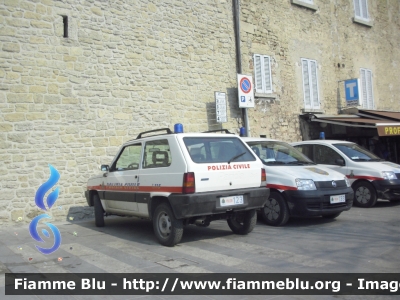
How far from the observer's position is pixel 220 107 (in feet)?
41.8

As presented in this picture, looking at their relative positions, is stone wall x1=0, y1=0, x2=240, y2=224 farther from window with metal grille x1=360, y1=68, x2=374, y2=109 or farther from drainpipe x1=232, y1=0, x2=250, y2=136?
window with metal grille x1=360, y1=68, x2=374, y2=109

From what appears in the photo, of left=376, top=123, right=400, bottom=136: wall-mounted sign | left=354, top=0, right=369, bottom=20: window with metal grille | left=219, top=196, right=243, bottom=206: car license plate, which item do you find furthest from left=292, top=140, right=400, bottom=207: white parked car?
left=354, top=0, right=369, bottom=20: window with metal grille

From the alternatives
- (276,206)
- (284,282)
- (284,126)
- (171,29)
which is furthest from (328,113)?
(284,282)

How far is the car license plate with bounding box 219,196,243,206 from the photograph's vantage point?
632 centimetres

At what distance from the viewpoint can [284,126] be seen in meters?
15.2

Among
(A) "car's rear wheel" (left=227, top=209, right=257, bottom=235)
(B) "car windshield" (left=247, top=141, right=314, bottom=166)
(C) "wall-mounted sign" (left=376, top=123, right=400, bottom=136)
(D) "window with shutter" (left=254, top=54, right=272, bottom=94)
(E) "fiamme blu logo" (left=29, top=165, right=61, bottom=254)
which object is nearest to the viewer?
(E) "fiamme blu logo" (left=29, top=165, right=61, bottom=254)

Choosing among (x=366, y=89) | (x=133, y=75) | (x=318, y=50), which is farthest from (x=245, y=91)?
(x=366, y=89)

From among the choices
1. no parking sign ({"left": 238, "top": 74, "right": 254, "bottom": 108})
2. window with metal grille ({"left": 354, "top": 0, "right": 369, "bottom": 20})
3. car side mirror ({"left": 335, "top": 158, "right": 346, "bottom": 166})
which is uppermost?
window with metal grille ({"left": 354, "top": 0, "right": 369, "bottom": 20})

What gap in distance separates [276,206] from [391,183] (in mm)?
3479

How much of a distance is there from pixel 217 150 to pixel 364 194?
206 inches

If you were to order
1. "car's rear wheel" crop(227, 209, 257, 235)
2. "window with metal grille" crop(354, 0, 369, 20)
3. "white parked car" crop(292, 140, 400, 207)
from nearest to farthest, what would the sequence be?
"car's rear wheel" crop(227, 209, 257, 235) < "white parked car" crop(292, 140, 400, 207) < "window with metal grille" crop(354, 0, 369, 20)

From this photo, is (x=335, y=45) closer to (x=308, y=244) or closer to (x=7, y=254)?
(x=308, y=244)

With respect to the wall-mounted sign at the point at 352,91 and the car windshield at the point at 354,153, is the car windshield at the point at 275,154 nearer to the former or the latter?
the car windshield at the point at 354,153

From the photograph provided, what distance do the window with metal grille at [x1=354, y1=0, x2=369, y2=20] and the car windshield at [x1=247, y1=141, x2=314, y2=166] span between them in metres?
12.7
